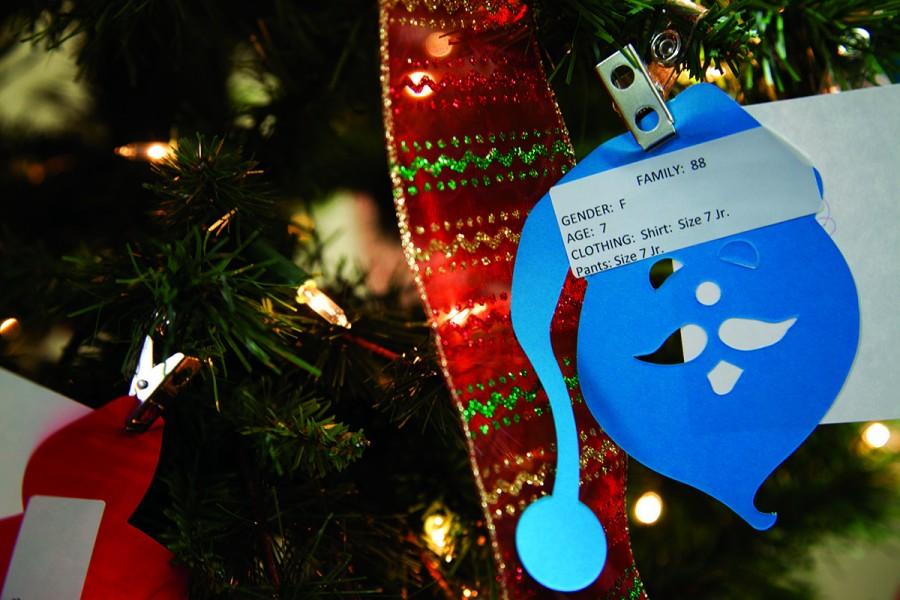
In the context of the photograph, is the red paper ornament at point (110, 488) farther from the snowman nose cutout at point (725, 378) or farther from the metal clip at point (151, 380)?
the snowman nose cutout at point (725, 378)

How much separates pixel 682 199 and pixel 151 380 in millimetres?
284

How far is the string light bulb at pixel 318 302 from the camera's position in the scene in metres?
0.40

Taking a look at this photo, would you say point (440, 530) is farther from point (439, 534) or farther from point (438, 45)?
point (438, 45)

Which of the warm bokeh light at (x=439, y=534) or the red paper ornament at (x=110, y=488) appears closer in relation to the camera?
the red paper ornament at (x=110, y=488)

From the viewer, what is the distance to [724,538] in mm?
678

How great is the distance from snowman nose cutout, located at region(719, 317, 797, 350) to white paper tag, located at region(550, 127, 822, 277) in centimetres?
4

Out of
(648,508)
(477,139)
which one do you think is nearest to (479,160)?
(477,139)

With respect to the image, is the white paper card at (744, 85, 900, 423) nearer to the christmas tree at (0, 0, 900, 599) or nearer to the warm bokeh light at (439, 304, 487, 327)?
the christmas tree at (0, 0, 900, 599)

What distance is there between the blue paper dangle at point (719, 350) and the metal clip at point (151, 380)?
0.17 m

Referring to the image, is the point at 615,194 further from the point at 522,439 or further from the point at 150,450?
the point at 150,450

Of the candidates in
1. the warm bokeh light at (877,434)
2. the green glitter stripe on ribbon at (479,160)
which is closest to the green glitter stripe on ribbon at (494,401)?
the green glitter stripe on ribbon at (479,160)

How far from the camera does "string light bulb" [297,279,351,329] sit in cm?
40

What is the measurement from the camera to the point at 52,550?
0.35m

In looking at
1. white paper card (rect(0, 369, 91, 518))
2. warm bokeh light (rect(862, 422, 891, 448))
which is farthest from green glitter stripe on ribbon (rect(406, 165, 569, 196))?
warm bokeh light (rect(862, 422, 891, 448))
